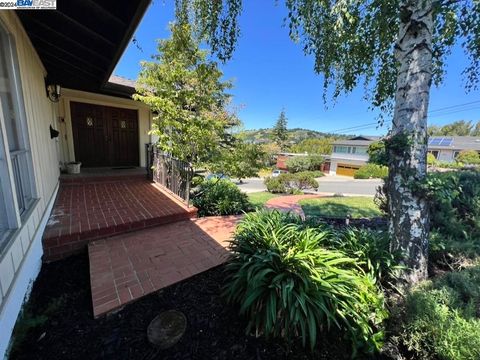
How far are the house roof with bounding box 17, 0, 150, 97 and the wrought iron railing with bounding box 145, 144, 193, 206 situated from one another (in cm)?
208

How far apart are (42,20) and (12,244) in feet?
9.29

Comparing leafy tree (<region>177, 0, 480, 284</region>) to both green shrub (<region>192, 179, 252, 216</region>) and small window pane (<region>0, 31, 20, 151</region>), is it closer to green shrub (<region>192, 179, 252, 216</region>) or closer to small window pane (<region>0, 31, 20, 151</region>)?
small window pane (<region>0, 31, 20, 151</region>)

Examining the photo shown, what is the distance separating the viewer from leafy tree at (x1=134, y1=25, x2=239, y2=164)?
4582mm

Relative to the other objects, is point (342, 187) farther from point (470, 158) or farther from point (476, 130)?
point (476, 130)

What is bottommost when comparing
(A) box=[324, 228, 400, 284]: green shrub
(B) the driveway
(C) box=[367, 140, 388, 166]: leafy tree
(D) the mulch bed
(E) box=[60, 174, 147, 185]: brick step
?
(B) the driveway

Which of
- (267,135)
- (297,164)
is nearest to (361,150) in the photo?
(297,164)

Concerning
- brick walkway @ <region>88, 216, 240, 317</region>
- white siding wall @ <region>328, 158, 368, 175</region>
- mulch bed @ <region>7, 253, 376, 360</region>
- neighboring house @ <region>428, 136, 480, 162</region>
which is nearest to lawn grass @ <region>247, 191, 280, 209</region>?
brick walkway @ <region>88, 216, 240, 317</region>

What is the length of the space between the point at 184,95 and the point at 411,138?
406 cm

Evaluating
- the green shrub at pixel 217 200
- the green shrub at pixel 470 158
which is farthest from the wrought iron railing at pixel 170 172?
the green shrub at pixel 470 158

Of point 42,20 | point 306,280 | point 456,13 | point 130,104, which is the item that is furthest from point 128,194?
point 456,13

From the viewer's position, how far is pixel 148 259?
2854 millimetres

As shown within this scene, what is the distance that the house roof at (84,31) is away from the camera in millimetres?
2369

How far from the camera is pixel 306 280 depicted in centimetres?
182

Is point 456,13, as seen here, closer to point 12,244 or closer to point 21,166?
point 12,244
